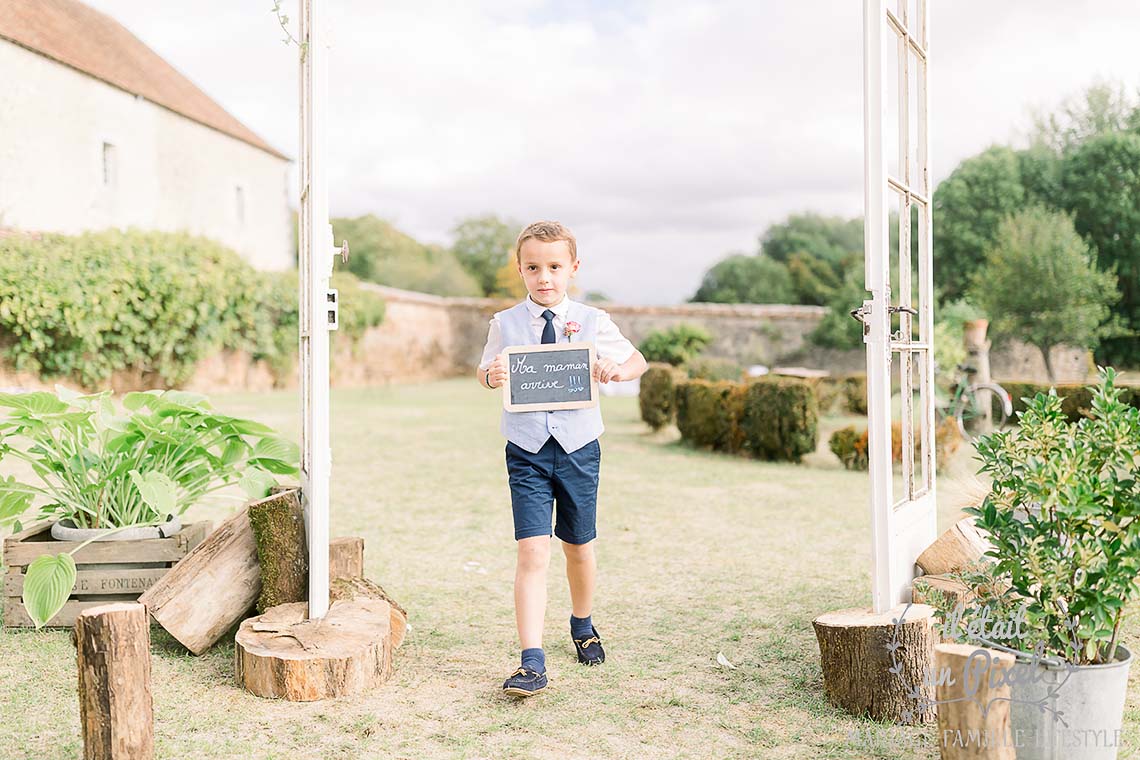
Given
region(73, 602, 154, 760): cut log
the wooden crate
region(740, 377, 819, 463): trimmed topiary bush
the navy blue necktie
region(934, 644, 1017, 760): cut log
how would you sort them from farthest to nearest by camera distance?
1. region(740, 377, 819, 463): trimmed topiary bush
2. the wooden crate
3. the navy blue necktie
4. region(73, 602, 154, 760): cut log
5. region(934, 644, 1017, 760): cut log

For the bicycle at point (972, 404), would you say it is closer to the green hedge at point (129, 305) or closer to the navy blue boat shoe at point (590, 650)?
the navy blue boat shoe at point (590, 650)

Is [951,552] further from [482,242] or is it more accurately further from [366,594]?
[482,242]

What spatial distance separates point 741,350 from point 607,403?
8249 mm

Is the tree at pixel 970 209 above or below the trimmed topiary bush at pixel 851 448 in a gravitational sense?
above

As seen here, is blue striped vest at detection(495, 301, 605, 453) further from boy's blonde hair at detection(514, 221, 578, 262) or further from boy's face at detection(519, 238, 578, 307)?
boy's blonde hair at detection(514, 221, 578, 262)

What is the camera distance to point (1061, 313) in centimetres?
2052

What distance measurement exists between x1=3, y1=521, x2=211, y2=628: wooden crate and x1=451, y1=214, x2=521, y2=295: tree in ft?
168

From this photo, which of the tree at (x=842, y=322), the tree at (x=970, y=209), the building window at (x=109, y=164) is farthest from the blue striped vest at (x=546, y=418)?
the tree at (x=970, y=209)

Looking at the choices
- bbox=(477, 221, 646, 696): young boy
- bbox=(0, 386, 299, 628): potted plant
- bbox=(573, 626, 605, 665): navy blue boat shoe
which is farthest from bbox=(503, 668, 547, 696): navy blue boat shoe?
bbox=(0, 386, 299, 628): potted plant

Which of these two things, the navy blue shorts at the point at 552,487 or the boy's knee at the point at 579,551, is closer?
the navy blue shorts at the point at 552,487

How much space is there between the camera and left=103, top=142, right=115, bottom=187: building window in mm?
19734

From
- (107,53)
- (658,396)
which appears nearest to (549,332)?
(658,396)

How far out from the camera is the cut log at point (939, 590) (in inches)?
113

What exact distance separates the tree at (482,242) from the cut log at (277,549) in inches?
2025
